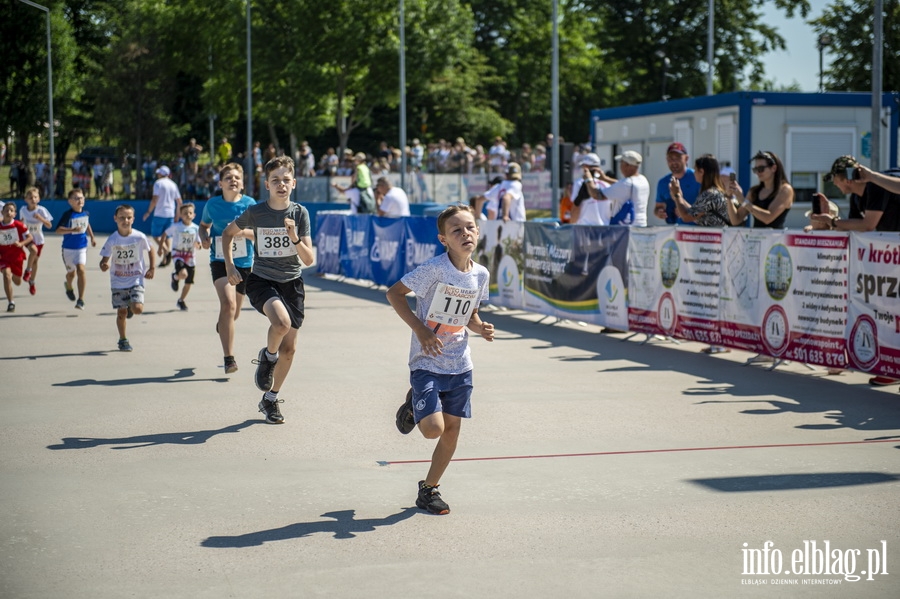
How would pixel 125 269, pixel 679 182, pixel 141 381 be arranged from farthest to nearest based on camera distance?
1. pixel 679 182
2. pixel 125 269
3. pixel 141 381

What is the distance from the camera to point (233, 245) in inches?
427

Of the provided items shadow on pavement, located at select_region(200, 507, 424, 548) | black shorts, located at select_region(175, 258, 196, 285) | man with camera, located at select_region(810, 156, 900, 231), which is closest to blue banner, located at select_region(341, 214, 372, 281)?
black shorts, located at select_region(175, 258, 196, 285)

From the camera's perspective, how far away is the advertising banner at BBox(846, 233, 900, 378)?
33.3 ft

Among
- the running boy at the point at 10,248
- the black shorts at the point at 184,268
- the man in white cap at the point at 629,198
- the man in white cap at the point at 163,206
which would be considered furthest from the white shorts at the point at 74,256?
the man in white cap at the point at 629,198

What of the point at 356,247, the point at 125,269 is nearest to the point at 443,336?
the point at 125,269

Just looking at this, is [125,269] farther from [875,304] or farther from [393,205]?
[393,205]

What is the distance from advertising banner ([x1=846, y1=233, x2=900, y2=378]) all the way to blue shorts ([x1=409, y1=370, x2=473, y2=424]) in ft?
16.9

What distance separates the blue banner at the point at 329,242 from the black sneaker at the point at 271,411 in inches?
573

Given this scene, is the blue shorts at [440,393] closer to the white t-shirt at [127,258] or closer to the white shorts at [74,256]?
the white t-shirt at [127,258]

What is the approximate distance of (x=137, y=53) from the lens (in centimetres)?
5941

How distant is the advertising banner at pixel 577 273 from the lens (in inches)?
554

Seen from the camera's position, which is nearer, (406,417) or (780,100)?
(406,417)

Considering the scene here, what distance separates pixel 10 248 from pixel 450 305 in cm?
1245

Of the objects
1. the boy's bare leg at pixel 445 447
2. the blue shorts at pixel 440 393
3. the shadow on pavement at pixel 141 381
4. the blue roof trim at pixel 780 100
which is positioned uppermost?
the blue roof trim at pixel 780 100
